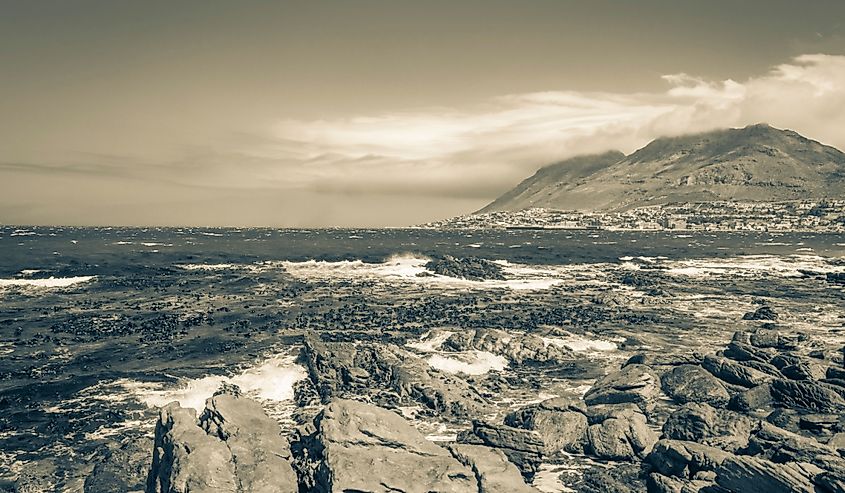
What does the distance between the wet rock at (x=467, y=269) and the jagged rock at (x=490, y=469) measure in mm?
61688

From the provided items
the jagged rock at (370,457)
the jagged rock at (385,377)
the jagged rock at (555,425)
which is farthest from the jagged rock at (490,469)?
the jagged rock at (385,377)

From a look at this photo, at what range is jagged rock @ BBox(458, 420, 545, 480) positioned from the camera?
18.7m

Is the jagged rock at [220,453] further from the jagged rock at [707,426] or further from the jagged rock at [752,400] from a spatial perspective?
the jagged rock at [752,400]

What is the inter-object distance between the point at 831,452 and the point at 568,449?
7.74 m

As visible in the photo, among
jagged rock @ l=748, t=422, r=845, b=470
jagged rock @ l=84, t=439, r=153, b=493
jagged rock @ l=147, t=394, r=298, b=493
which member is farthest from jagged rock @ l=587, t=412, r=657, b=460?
jagged rock @ l=84, t=439, r=153, b=493

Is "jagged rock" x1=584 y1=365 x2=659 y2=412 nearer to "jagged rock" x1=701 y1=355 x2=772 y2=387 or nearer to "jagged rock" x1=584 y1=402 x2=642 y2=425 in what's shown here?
"jagged rock" x1=584 y1=402 x2=642 y2=425

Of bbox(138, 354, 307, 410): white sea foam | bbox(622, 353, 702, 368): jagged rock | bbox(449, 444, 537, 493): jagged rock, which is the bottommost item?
bbox(138, 354, 307, 410): white sea foam

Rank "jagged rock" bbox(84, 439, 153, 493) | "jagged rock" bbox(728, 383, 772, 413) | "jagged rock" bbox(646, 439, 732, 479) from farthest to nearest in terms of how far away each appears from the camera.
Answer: "jagged rock" bbox(728, 383, 772, 413)
"jagged rock" bbox(84, 439, 153, 493)
"jagged rock" bbox(646, 439, 732, 479)

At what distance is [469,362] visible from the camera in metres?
32.8

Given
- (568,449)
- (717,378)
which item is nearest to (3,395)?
(568,449)

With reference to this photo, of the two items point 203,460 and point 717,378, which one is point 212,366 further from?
point 717,378

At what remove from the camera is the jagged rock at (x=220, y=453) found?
45.2ft

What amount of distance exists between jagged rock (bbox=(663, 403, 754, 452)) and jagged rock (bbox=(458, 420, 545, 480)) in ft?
16.5

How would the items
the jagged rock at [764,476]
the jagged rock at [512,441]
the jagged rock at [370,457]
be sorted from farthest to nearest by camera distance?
the jagged rock at [512,441]
the jagged rock at [370,457]
the jagged rock at [764,476]
